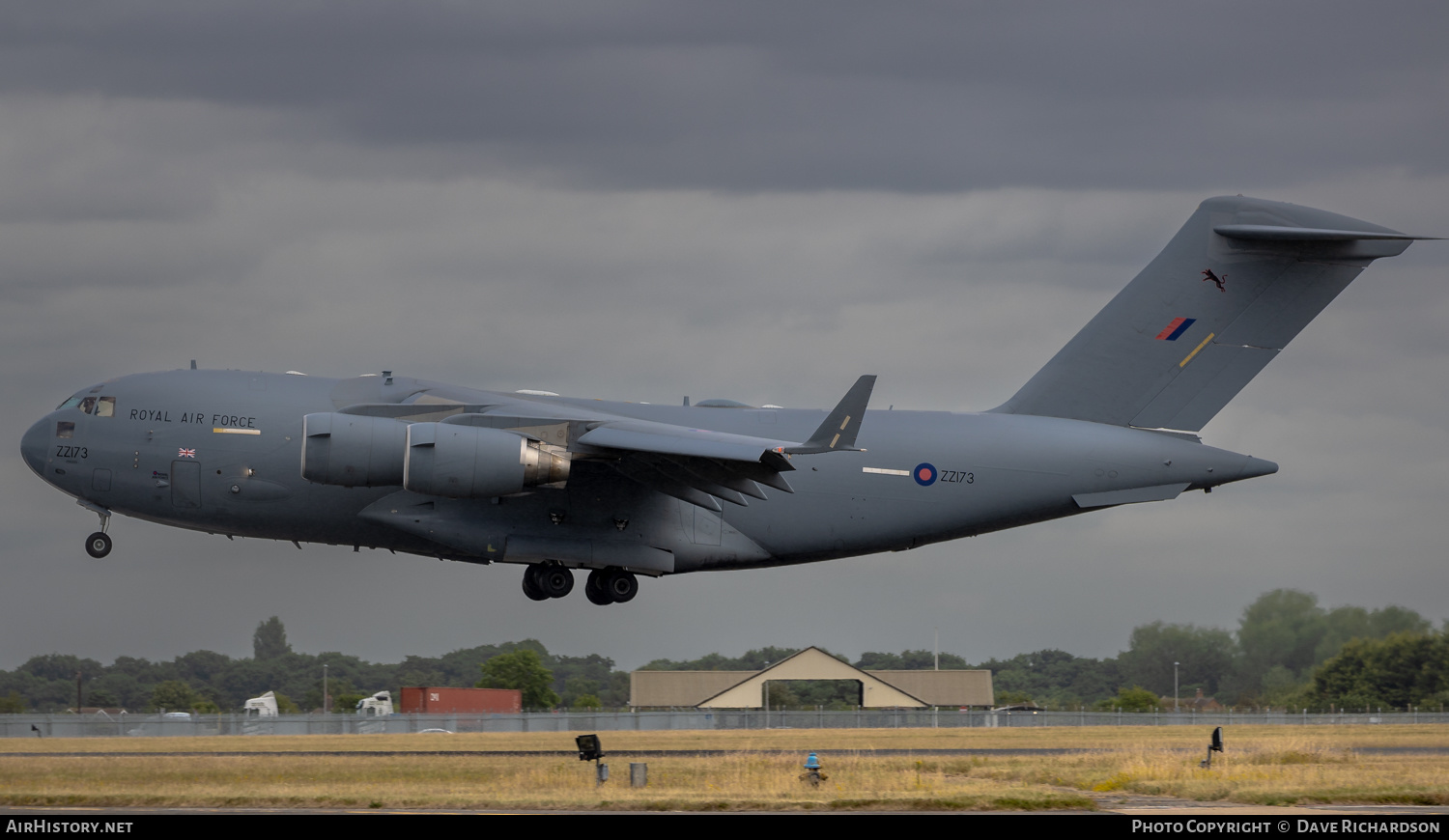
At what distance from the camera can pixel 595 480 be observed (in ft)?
68.8

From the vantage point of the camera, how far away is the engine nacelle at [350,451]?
1936cm

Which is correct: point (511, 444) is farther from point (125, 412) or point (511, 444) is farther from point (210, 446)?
point (125, 412)

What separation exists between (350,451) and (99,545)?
5.26m

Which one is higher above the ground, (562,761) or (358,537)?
(358,537)

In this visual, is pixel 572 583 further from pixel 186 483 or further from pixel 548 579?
pixel 186 483

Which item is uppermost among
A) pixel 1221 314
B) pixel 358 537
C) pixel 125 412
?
pixel 1221 314

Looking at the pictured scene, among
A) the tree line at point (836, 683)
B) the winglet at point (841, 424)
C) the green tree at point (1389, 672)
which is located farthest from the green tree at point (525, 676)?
the winglet at point (841, 424)

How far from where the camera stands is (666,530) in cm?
2141

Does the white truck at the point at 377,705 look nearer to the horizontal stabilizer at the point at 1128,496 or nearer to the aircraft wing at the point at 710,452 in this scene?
the aircraft wing at the point at 710,452

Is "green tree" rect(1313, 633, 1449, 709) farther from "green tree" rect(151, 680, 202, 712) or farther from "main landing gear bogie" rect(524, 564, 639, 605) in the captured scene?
"green tree" rect(151, 680, 202, 712)

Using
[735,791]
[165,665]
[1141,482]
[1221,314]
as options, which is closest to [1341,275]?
[1221,314]

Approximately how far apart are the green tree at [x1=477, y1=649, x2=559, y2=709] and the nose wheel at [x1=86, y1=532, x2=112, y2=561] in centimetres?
3123

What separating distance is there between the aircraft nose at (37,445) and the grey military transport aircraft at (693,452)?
0.03m
